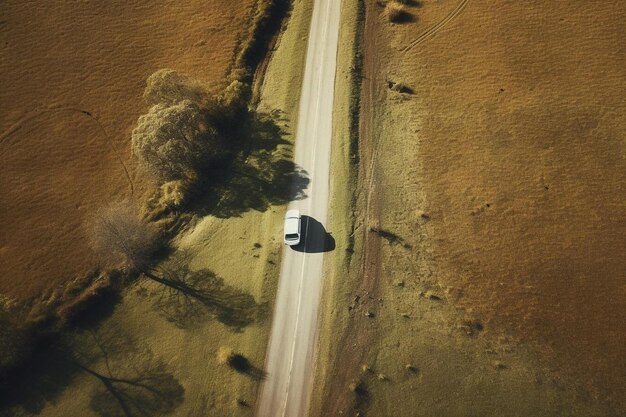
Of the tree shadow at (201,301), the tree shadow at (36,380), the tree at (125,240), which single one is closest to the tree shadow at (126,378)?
the tree shadow at (36,380)

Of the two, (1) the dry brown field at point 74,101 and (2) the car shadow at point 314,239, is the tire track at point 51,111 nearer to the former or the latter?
(1) the dry brown field at point 74,101

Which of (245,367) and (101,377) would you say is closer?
(245,367)

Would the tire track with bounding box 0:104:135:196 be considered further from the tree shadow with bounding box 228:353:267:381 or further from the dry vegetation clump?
the dry vegetation clump

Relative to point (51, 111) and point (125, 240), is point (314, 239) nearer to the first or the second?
point (125, 240)

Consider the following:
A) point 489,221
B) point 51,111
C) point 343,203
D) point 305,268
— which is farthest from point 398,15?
point 51,111

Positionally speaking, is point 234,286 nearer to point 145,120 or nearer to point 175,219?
point 175,219

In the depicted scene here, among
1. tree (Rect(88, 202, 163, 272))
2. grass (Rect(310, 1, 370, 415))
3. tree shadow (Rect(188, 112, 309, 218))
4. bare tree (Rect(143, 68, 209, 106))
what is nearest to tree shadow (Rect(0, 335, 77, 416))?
tree (Rect(88, 202, 163, 272))

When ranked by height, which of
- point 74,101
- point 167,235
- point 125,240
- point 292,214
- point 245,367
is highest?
point 74,101
